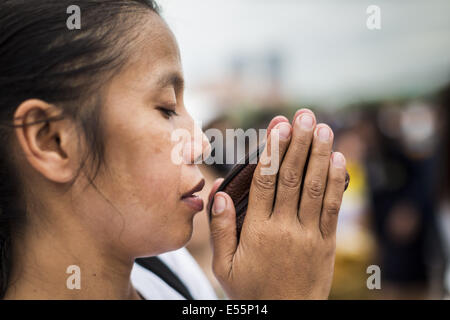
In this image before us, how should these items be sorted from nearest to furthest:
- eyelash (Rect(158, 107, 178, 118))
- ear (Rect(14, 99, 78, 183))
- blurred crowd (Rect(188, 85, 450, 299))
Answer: ear (Rect(14, 99, 78, 183))
eyelash (Rect(158, 107, 178, 118))
blurred crowd (Rect(188, 85, 450, 299))

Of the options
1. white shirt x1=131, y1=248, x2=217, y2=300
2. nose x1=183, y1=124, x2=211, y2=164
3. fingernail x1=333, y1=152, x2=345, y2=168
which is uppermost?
nose x1=183, y1=124, x2=211, y2=164

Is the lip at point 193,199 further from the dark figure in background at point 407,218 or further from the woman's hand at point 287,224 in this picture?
the dark figure in background at point 407,218

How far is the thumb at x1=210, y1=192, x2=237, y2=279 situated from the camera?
1299mm

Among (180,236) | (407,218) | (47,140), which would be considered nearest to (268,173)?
(180,236)

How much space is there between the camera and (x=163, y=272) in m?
1.62

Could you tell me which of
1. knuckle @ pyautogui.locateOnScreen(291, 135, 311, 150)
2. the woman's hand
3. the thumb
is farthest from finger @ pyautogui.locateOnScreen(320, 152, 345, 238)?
the thumb

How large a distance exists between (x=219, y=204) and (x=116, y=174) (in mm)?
323

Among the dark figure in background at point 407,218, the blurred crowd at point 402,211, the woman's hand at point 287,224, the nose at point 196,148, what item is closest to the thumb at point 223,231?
the woman's hand at point 287,224

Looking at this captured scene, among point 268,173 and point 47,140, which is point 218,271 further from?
point 47,140

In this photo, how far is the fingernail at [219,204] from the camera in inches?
50.9

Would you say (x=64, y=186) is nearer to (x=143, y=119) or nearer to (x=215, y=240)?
(x=143, y=119)

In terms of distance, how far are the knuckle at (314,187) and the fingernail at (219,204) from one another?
0.26 metres

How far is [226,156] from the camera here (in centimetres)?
337

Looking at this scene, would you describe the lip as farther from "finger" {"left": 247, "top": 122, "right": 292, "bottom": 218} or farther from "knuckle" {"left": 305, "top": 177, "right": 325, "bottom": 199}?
"knuckle" {"left": 305, "top": 177, "right": 325, "bottom": 199}
